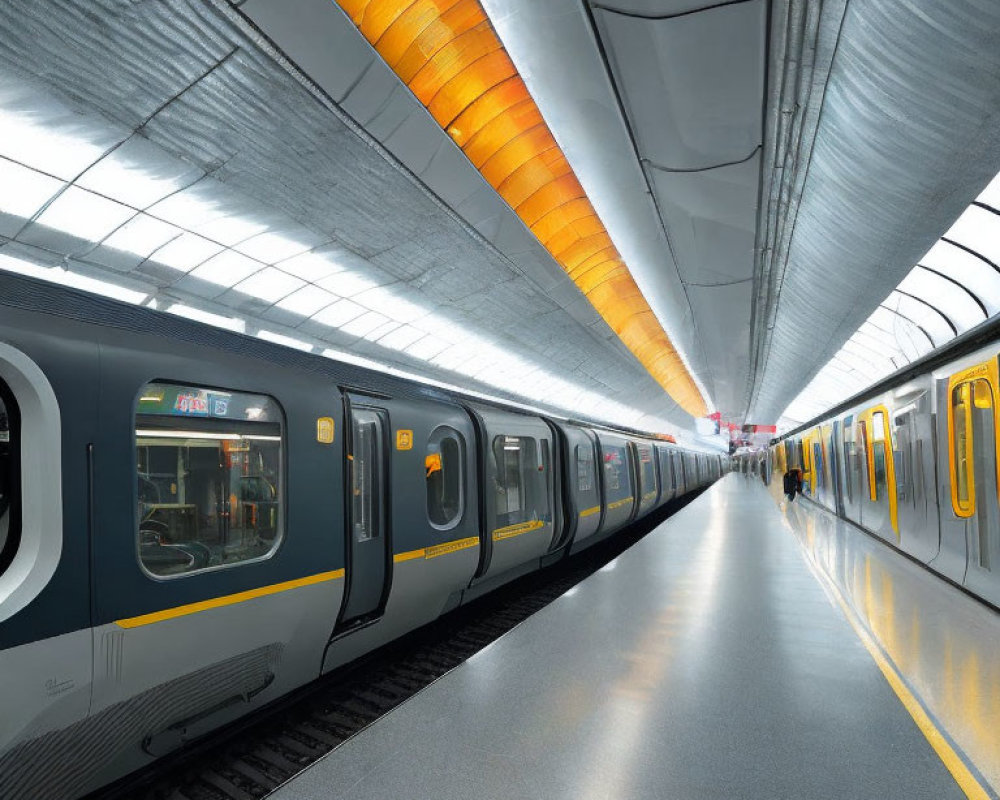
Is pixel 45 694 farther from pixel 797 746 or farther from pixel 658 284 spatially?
pixel 658 284

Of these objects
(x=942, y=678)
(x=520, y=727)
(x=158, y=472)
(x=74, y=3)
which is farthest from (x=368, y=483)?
(x=74, y=3)

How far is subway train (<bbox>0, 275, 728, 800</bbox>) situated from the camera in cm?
263

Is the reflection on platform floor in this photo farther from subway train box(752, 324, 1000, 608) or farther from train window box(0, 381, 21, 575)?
train window box(0, 381, 21, 575)

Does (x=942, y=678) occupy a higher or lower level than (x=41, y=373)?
lower

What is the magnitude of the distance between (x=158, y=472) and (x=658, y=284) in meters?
12.0

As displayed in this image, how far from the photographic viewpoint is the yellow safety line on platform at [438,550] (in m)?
5.17

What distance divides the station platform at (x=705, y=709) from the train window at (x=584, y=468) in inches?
158

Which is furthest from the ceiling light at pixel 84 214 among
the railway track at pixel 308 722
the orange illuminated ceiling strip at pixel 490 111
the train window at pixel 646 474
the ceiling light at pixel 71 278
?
the train window at pixel 646 474

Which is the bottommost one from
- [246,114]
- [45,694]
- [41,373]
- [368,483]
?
[45,694]

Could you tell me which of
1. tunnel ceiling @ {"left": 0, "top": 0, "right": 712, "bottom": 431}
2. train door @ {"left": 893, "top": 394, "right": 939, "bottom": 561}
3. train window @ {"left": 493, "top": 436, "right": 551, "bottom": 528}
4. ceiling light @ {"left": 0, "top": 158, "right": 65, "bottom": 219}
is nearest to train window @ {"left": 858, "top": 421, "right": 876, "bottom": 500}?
train door @ {"left": 893, "top": 394, "right": 939, "bottom": 561}

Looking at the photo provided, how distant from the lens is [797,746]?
2.77m

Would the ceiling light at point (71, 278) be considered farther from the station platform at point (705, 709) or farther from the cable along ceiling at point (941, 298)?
the cable along ceiling at point (941, 298)

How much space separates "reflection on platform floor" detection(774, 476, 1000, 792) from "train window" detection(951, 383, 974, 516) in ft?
2.78

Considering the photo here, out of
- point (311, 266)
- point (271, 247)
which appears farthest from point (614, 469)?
point (271, 247)
